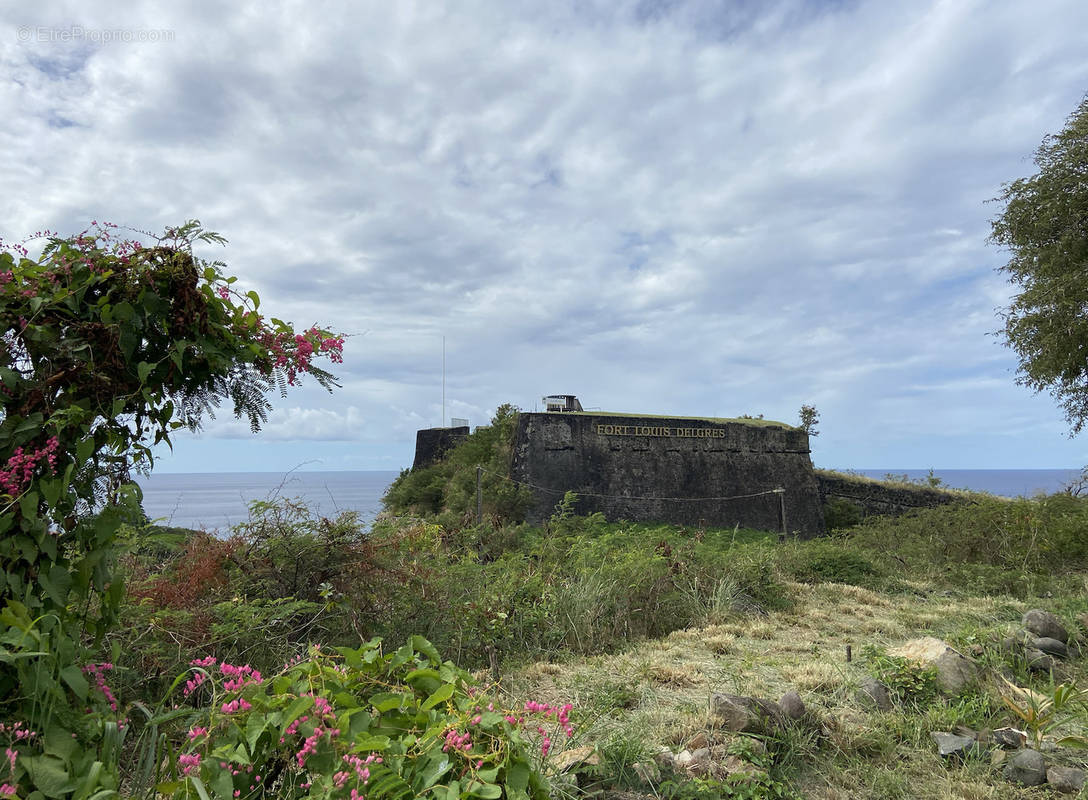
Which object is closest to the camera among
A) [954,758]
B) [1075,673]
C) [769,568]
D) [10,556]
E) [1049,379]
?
[10,556]

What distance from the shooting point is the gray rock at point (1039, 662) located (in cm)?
479

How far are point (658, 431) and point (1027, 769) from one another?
1618 cm

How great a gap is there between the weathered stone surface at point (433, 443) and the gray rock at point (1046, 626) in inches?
781

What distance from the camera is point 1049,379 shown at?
50.5 feet

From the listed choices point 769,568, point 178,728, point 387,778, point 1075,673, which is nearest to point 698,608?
point 769,568

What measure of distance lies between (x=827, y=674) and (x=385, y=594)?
3.08m

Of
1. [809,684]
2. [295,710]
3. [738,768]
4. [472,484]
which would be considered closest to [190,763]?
[295,710]

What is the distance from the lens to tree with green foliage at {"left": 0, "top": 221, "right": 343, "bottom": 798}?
1.84 meters

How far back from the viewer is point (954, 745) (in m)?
3.35

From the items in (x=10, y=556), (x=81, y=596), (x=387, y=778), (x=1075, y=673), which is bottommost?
(x=1075, y=673)

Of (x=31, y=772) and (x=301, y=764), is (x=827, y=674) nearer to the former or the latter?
(x=301, y=764)

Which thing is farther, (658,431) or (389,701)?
(658,431)

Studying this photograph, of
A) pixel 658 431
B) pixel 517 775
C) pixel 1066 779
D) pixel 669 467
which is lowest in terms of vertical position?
pixel 1066 779

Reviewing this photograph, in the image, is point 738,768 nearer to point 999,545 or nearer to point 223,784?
point 223,784
